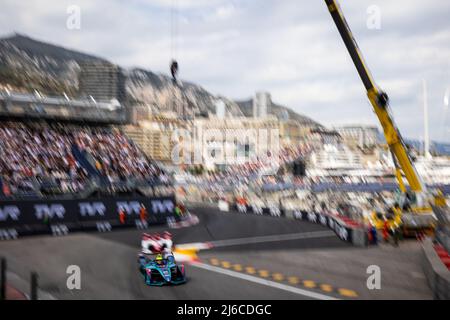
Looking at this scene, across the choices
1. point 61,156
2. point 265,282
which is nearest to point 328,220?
point 265,282

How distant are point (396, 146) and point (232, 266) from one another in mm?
9431

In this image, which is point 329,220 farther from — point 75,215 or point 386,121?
point 75,215

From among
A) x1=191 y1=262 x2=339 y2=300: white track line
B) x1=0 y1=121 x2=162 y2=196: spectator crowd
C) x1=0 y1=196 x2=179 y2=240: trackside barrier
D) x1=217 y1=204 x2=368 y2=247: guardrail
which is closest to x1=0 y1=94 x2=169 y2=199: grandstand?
x1=0 y1=121 x2=162 y2=196: spectator crowd

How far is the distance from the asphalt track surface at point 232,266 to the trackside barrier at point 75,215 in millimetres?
715

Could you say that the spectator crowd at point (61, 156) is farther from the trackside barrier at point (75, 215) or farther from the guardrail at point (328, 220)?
the guardrail at point (328, 220)

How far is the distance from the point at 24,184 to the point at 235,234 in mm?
8682

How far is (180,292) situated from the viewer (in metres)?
7.76

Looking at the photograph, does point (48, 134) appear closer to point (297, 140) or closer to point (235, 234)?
point (235, 234)

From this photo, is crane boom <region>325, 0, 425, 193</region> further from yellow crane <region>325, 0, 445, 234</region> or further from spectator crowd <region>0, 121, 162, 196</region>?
spectator crowd <region>0, 121, 162, 196</region>

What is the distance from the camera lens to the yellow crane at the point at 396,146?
15117mm

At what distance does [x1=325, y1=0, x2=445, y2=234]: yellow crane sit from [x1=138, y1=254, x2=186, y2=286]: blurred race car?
10434mm

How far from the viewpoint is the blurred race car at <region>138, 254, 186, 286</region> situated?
8.02m

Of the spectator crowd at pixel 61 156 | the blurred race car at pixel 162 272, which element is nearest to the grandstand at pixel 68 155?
the spectator crowd at pixel 61 156

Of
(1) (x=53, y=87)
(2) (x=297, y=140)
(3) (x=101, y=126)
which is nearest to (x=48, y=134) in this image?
(3) (x=101, y=126)
